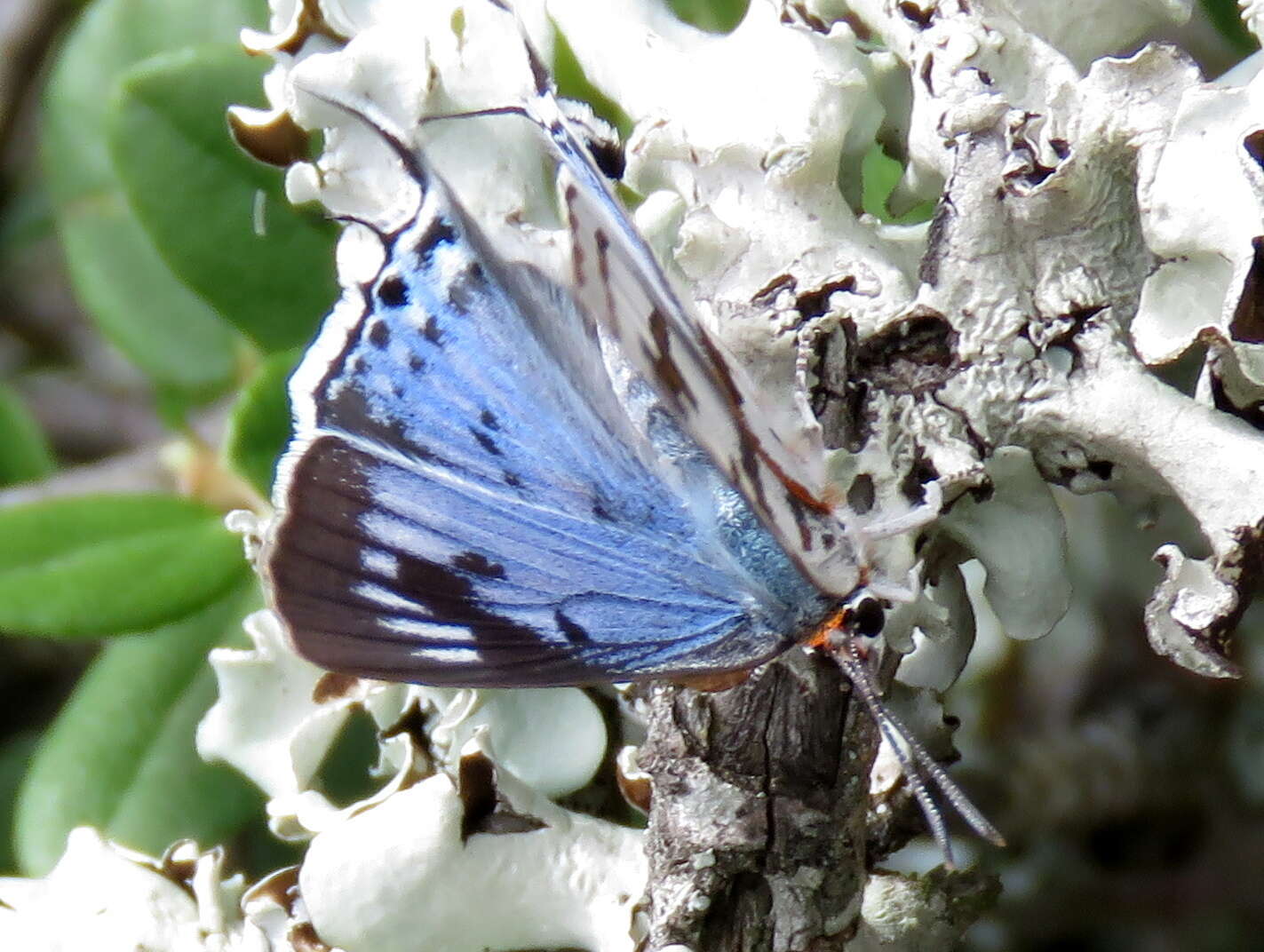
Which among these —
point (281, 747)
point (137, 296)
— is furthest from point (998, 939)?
point (137, 296)

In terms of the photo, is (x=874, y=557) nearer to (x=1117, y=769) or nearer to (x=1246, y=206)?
(x=1246, y=206)

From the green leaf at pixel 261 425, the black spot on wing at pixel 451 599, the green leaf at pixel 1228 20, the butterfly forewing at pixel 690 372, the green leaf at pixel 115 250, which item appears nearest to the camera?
the butterfly forewing at pixel 690 372

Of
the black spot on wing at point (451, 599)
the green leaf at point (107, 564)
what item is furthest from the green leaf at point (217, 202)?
the black spot on wing at point (451, 599)

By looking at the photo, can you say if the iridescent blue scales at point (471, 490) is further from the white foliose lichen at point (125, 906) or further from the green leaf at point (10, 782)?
the green leaf at point (10, 782)

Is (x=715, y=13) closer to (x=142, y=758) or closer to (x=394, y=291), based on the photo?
(x=394, y=291)

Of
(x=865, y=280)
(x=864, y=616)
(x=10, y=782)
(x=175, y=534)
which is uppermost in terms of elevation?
(x=865, y=280)

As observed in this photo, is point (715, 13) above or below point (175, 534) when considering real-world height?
above

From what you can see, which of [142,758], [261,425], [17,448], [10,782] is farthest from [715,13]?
[10,782]
